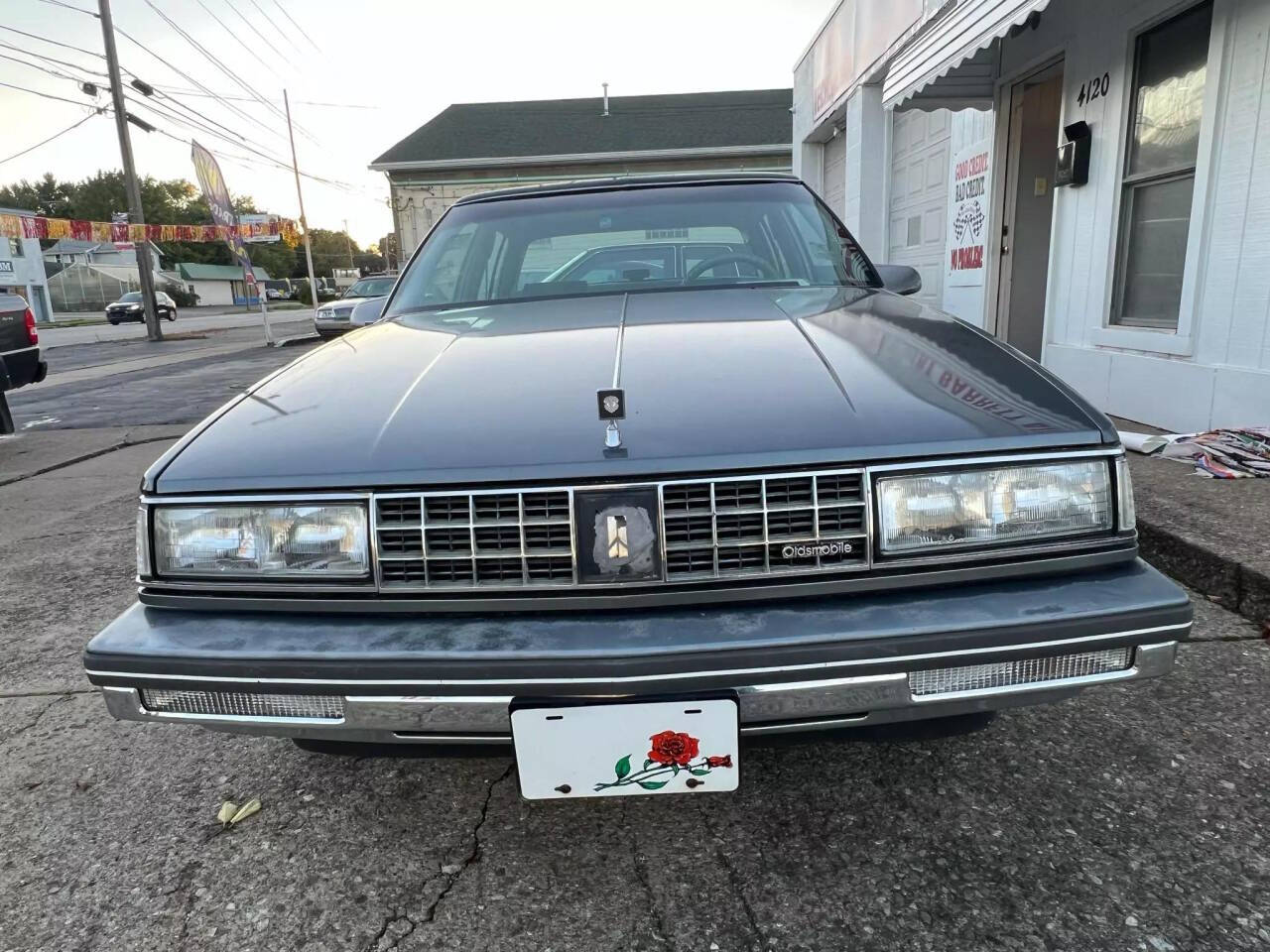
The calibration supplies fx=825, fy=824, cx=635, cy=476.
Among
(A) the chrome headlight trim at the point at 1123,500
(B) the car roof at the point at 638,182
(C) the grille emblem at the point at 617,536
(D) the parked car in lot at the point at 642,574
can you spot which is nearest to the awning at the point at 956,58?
(B) the car roof at the point at 638,182

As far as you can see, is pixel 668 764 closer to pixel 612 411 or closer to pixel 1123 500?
pixel 612 411

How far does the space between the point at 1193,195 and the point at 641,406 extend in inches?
165

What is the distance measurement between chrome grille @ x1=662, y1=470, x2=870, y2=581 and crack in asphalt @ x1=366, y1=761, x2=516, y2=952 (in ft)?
2.56

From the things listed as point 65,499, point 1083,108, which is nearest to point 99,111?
point 65,499

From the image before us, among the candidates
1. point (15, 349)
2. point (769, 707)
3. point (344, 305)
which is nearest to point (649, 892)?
point (769, 707)

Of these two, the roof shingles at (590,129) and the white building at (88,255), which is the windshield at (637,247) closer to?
the roof shingles at (590,129)

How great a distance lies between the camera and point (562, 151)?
2353 cm

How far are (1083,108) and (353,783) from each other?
568 cm

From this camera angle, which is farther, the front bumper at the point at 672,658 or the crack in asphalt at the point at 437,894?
the crack in asphalt at the point at 437,894

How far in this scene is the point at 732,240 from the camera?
2688mm

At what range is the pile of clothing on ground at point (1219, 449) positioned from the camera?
3.53 m

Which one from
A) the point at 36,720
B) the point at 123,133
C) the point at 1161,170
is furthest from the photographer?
the point at 123,133

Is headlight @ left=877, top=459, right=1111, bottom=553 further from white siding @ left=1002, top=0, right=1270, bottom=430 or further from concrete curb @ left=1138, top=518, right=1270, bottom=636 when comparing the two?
white siding @ left=1002, top=0, right=1270, bottom=430

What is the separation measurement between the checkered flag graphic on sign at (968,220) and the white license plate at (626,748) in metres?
6.78
